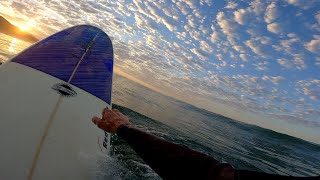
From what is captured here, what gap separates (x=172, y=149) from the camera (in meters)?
1.84

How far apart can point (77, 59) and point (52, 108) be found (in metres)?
3.20

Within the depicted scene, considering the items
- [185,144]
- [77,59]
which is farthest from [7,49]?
[77,59]

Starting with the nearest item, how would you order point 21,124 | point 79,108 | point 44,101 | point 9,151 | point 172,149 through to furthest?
point 172,149 → point 9,151 → point 21,124 → point 44,101 → point 79,108

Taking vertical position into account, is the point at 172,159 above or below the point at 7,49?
above

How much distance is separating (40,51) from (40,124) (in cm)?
405

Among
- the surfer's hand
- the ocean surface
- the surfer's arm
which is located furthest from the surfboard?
the surfer's arm

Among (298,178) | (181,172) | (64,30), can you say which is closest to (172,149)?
(181,172)

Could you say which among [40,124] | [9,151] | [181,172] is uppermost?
[181,172]

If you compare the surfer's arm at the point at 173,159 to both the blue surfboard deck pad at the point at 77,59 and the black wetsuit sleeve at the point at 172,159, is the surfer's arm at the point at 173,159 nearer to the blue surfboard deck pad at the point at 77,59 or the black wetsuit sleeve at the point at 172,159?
the black wetsuit sleeve at the point at 172,159

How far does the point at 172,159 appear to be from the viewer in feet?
5.91

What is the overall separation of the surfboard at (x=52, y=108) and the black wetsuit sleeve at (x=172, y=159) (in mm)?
2254

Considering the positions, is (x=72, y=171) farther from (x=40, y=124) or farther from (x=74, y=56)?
(x=74, y=56)

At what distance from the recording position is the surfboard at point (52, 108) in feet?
12.4

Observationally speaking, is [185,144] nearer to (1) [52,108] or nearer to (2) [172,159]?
(1) [52,108]
